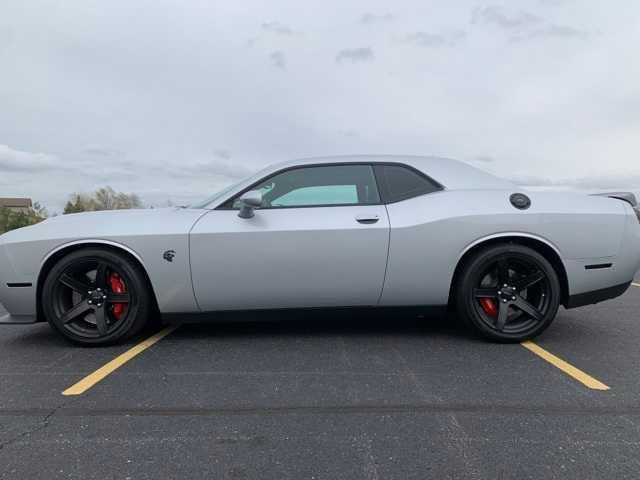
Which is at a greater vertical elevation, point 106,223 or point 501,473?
point 106,223

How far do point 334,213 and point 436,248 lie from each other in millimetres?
790

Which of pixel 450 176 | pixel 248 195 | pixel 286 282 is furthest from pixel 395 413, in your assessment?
pixel 450 176

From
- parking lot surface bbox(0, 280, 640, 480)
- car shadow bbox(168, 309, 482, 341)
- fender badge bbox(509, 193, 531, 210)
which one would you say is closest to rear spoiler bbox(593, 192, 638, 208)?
fender badge bbox(509, 193, 531, 210)

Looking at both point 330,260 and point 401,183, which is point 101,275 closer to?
point 330,260

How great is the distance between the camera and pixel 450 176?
3426 millimetres

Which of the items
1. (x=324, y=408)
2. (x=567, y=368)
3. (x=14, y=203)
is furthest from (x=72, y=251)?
(x=14, y=203)

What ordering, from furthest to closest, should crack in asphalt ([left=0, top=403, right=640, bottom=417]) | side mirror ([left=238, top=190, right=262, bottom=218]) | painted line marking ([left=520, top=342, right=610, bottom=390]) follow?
side mirror ([left=238, top=190, right=262, bottom=218])
painted line marking ([left=520, top=342, right=610, bottom=390])
crack in asphalt ([left=0, top=403, right=640, bottom=417])

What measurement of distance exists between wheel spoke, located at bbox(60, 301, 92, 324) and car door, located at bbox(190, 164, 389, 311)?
2.77 feet

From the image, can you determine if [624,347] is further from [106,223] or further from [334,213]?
[106,223]

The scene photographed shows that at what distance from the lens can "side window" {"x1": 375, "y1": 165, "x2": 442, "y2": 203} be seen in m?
3.33

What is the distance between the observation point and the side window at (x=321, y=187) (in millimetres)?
3312

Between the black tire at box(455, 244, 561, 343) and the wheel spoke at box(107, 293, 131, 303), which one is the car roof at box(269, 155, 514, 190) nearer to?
the black tire at box(455, 244, 561, 343)

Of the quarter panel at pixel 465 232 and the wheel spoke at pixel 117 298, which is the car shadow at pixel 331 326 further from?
the wheel spoke at pixel 117 298

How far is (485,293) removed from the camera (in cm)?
326
